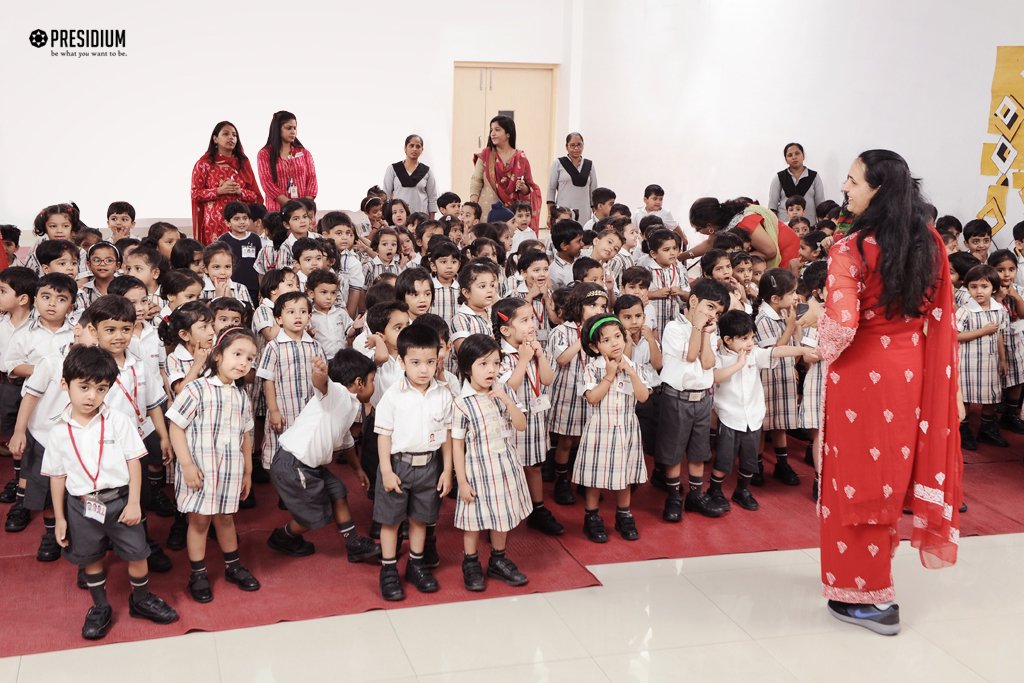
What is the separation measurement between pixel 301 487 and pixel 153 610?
0.69 meters

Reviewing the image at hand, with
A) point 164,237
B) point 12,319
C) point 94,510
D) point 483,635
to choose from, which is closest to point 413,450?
point 483,635

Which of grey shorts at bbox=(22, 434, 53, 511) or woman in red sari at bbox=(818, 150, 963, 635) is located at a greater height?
woman in red sari at bbox=(818, 150, 963, 635)

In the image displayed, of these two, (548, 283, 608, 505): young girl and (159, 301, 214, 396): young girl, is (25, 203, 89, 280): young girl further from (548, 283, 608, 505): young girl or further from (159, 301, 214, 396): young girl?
(548, 283, 608, 505): young girl

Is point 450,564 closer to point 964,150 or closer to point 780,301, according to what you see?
point 780,301

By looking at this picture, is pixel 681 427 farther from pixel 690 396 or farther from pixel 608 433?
pixel 608 433

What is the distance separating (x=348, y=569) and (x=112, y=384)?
1.16 metres

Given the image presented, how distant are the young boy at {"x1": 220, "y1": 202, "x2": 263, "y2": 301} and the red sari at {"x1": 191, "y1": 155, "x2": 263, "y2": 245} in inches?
39.2

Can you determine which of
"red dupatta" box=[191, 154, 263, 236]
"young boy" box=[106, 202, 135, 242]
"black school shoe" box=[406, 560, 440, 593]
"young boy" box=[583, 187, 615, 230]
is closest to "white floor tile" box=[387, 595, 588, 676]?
"black school shoe" box=[406, 560, 440, 593]

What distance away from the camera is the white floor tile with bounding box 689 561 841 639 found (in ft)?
11.8

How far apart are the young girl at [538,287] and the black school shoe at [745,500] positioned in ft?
3.89

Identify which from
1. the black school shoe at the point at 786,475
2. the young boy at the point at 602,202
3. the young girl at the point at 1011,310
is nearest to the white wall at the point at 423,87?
the young boy at the point at 602,202

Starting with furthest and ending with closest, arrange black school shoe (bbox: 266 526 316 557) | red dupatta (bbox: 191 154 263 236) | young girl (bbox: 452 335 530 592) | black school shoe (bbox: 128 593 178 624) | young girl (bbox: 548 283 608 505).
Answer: red dupatta (bbox: 191 154 263 236) → young girl (bbox: 548 283 608 505) → black school shoe (bbox: 266 526 316 557) → young girl (bbox: 452 335 530 592) → black school shoe (bbox: 128 593 178 624)

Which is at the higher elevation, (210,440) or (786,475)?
(210,440)

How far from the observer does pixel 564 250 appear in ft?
19.2
